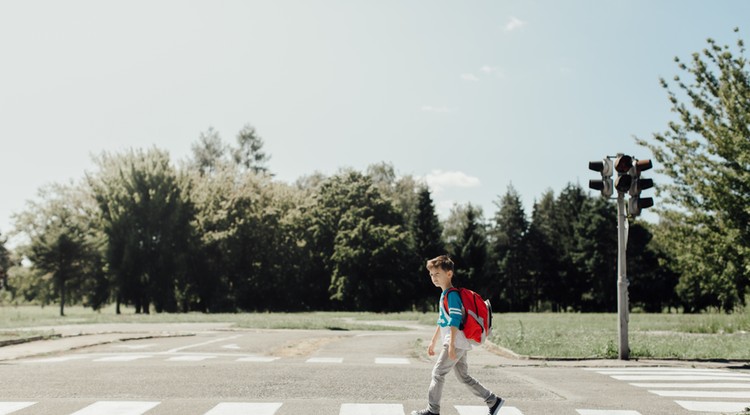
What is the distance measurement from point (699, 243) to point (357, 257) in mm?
41710

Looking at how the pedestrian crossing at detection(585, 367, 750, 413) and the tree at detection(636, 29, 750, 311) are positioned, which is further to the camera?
the tree at detection(636, 29, 750, 311)

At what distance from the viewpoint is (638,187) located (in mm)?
14164

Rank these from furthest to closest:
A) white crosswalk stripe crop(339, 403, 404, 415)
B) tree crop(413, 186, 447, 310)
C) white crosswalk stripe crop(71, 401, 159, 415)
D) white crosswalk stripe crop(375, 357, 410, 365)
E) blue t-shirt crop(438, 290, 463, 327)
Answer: tree crop(413, 186, 447, 310), white crosswalk stripe crop(375, 357, 410, 365), white crosswalk stripe crop(339, 403, 404, 415), white crosswalk stripe crop(71, 401, 159, 415), blue t-shirt crop(438, 290, 463, 327)

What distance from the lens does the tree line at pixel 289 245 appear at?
5534cm

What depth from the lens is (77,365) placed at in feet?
41.0

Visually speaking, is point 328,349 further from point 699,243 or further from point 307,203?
point 307,203

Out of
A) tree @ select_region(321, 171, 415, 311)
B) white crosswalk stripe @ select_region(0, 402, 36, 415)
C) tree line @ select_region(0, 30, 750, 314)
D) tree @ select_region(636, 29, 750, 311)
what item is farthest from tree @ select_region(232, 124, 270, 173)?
white crosswalk stripe @ select_region(0, 402, 36, 415)

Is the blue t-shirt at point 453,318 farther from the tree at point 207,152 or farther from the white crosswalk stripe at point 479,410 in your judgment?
the tree at point 207,152

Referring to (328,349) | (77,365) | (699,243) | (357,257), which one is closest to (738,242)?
(699,243)

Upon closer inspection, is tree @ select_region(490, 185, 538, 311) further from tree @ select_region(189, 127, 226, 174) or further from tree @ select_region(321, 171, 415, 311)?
tree @ select_region(189, 127, 226, 174)

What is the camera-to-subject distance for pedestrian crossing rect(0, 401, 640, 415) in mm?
7586

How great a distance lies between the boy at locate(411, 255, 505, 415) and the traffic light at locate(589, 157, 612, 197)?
317 inches

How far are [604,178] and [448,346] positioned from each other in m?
8.66

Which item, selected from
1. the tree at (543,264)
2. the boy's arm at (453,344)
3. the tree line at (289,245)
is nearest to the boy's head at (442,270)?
the boy's arm at (453,344)
